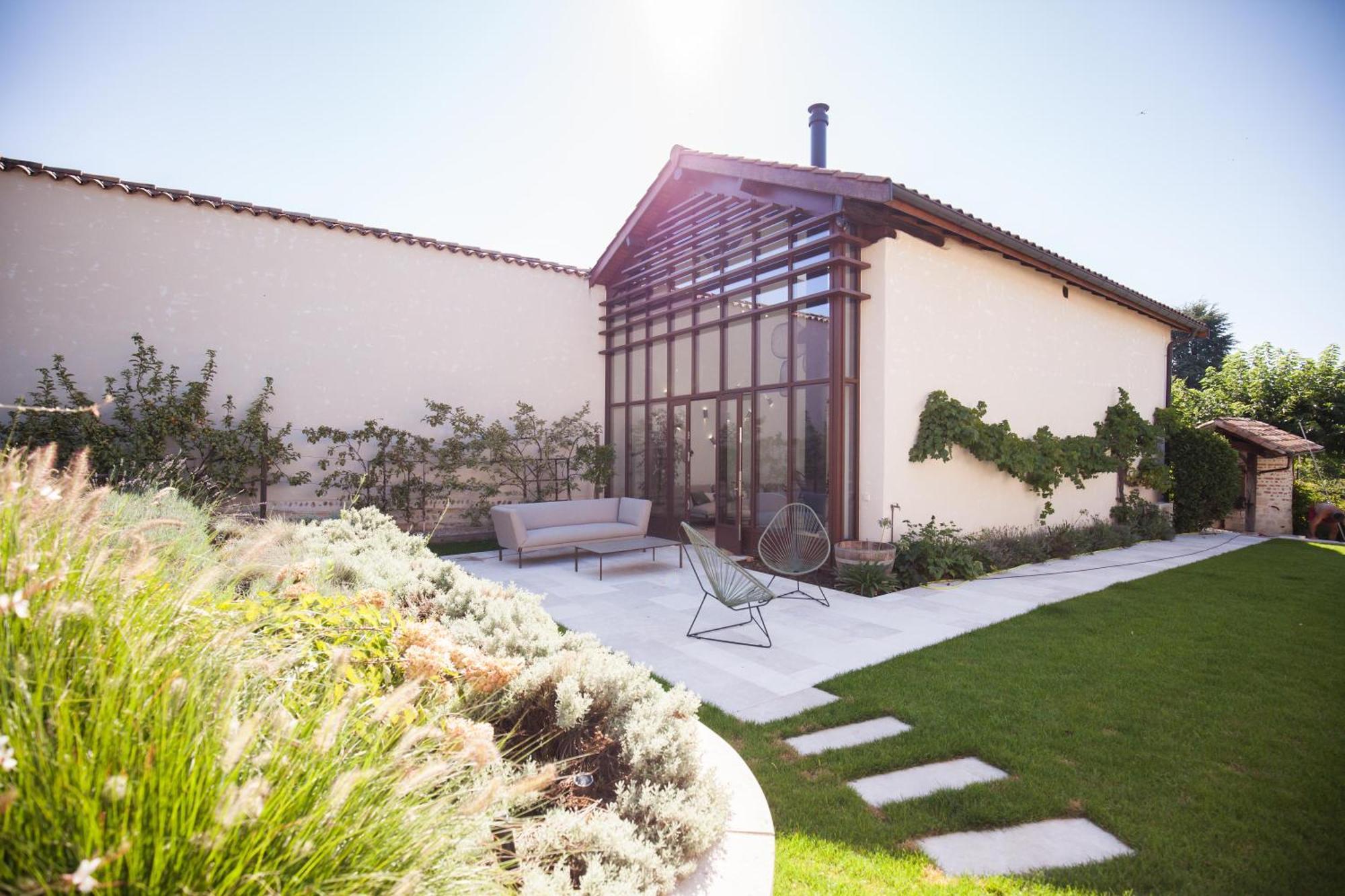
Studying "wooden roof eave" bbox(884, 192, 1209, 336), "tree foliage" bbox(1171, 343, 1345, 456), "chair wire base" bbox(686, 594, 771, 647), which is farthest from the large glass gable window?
"tree foliage" bbox(1171, 343, 1345, 456)

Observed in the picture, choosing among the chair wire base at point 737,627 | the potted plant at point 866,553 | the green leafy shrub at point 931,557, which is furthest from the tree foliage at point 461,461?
the chair wire base at point 737,627

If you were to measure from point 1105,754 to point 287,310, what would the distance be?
36.7ft

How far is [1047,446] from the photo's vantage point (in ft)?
30.2

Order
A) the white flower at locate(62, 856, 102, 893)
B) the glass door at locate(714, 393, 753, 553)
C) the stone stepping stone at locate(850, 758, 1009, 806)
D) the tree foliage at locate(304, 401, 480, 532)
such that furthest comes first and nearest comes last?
the tree foliage at locate(304, 401, 480, 532), the glass door at locate(714, 393, 753, 553), the stone stepping stone at locate(850, 758, 1009, 806), the white flower at locate(62, 856, 102, 893)

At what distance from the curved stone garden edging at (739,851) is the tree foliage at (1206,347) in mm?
39626

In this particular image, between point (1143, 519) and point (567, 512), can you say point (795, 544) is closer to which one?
point (567, 512)

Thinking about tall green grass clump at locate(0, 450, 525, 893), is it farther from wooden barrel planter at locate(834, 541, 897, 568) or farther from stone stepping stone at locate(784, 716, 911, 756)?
wooden barrel planter at locate(834, 541, 897, 568)

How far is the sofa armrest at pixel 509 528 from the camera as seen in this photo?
7883mm

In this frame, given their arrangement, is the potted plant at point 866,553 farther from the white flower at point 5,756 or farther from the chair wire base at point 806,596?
the white flower at point 5,756

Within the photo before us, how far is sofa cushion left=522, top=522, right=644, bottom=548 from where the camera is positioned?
7945mm

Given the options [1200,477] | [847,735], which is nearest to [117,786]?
[847,735]

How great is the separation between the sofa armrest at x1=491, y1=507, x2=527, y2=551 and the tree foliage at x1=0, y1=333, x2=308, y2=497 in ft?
11.6

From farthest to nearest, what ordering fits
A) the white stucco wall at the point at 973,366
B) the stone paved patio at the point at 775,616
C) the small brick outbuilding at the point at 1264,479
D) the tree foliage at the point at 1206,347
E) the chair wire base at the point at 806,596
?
the tree foliage at the point at 1206,347
the small brick outbuilding at the point at 1264,479
the white stucco wall at the point at 973,366
the chair wire base at the point at 806,596
the stone paved patio at the point at 775,616

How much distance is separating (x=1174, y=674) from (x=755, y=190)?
23.4ft
